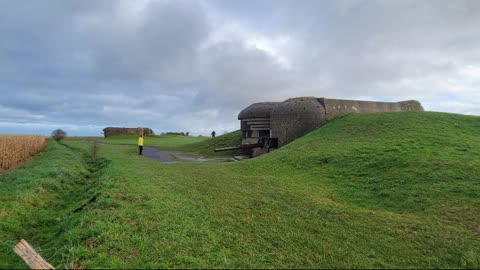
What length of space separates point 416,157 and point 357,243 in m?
6.35

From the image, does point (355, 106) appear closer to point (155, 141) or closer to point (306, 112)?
point (306, 112)

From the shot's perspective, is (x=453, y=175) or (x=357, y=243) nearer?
(x=357, y=243)

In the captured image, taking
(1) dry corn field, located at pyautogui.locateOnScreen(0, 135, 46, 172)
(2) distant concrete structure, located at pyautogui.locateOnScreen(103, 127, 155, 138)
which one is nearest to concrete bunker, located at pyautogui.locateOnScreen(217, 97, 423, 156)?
(1) dry corn field, located at pyautogui.locateOnScreen(0, 135, 46, 172)

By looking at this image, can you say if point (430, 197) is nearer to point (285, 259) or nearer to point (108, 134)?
point (285, 259)

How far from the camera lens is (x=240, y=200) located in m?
7.16

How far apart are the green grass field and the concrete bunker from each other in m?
5.98

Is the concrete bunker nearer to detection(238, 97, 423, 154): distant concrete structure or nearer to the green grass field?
detection(238, 97, 423, 154): distant concrete structure

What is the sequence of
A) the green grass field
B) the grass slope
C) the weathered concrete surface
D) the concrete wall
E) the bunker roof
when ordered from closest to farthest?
the green grass field < the weathered concrete surface < the concrete wall < the bunker roof < the grass slope

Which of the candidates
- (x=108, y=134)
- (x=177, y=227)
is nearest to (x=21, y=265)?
(x=177, y=227)

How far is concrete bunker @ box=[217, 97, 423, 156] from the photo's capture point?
18.1 m

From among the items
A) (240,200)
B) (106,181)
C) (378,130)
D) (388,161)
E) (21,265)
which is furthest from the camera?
(378,130)

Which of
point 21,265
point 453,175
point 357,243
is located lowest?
point 21,265

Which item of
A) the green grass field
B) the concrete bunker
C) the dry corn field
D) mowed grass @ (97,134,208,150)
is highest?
the concrete bunker

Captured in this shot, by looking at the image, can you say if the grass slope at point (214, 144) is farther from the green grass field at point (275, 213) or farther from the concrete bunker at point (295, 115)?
the green grass field at point (275, 213)
